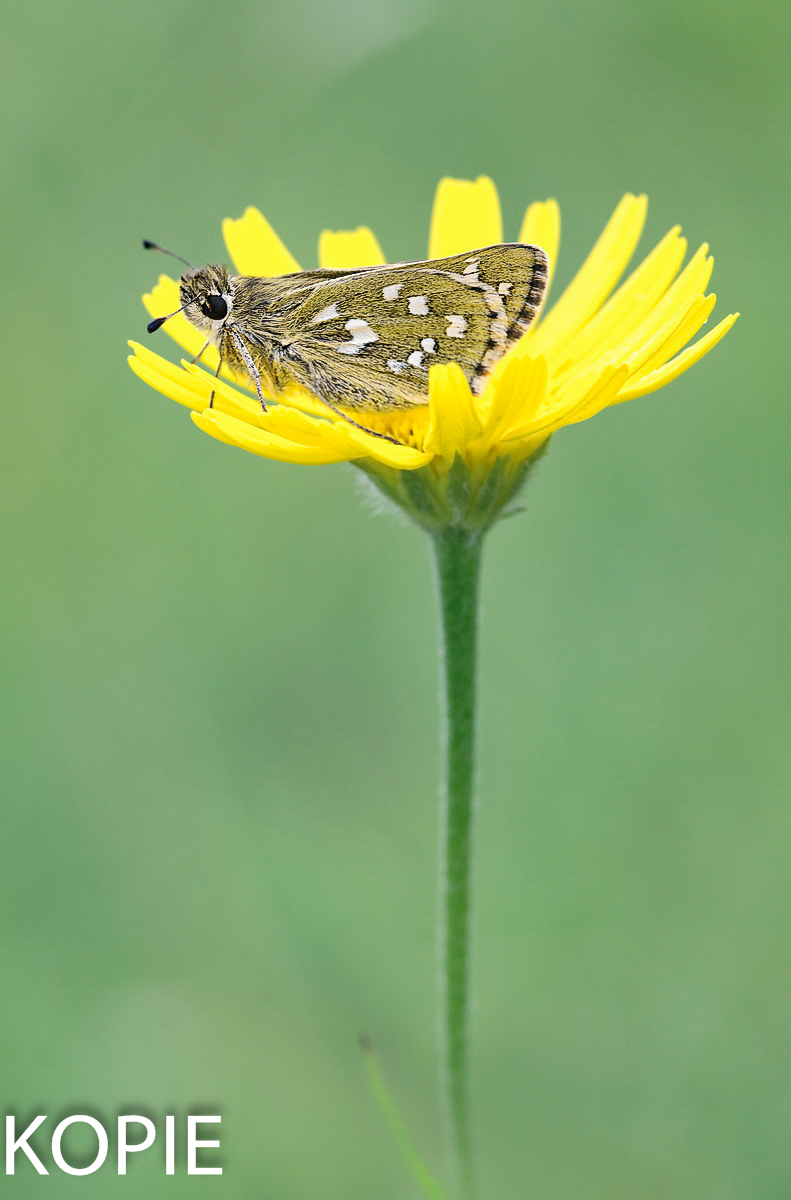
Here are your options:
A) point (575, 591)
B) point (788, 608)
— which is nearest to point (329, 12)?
point (575, 591)

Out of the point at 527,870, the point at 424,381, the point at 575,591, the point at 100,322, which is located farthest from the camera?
the point at 100,322

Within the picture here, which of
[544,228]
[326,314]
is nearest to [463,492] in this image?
[326,314]

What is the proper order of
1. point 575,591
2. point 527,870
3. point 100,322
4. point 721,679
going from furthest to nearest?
1. point 100,322
2. point 575,591
3. point 721,679
4. point 527,870

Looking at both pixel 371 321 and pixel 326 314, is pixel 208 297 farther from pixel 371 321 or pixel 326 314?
pixel 371 321

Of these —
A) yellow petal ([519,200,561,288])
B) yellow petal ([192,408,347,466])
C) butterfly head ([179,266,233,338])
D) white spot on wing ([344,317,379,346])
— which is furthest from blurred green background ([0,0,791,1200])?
yellow petal ([192,408,347,466])

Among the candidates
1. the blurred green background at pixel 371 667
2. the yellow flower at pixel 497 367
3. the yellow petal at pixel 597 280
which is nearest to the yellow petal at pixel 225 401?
the yellow flower at pixel 497 367

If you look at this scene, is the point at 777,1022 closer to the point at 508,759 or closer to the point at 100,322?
the point at 508,759

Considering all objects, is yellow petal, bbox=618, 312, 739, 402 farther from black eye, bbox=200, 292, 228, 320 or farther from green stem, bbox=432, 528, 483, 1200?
black eye, bbox=200, 292, 228, 320
